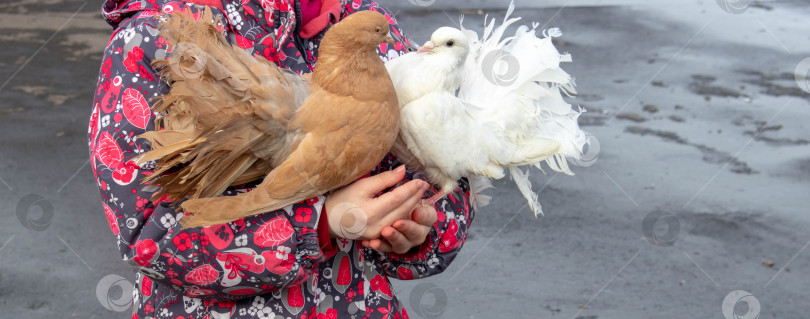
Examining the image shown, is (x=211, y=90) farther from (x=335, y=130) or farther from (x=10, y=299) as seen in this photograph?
(x=10, y=299)

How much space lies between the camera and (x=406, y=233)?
1775mm

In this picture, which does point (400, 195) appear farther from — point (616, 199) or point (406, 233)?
point (616, 199)

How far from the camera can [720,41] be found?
826cm

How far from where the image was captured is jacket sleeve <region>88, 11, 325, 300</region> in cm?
164

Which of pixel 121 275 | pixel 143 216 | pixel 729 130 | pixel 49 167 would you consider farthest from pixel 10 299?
pixel 729 130

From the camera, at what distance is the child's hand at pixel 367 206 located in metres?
1.68
